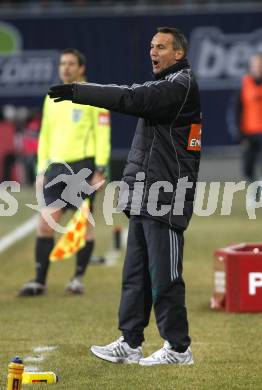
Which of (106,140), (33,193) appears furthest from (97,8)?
(106,140)

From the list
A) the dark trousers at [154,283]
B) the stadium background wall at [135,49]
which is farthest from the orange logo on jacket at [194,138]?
the stadium background wall at [135,49]

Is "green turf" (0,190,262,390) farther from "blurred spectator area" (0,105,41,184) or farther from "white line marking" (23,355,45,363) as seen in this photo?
"blurred spectator area" (0,105,41,184)

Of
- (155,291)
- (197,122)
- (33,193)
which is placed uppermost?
(197,122)

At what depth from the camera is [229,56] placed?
22.6 metres

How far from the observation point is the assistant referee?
984 cm

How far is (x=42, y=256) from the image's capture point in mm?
9977

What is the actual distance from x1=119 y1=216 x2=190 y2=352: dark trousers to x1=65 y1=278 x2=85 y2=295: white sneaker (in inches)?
119

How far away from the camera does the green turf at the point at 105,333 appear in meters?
6.54

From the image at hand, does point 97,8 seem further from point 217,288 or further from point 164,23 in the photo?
point 217,288

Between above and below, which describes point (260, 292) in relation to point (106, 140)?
below

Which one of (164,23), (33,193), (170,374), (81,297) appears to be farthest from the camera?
(164,23)

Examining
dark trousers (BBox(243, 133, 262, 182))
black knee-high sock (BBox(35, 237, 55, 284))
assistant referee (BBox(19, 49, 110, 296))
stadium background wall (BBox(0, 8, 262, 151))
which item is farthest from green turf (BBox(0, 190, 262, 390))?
stadium background wall (BBox(0, 8, 262, 151))

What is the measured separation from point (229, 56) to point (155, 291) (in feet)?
52.7

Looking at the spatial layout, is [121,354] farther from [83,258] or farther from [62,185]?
[83,258]
